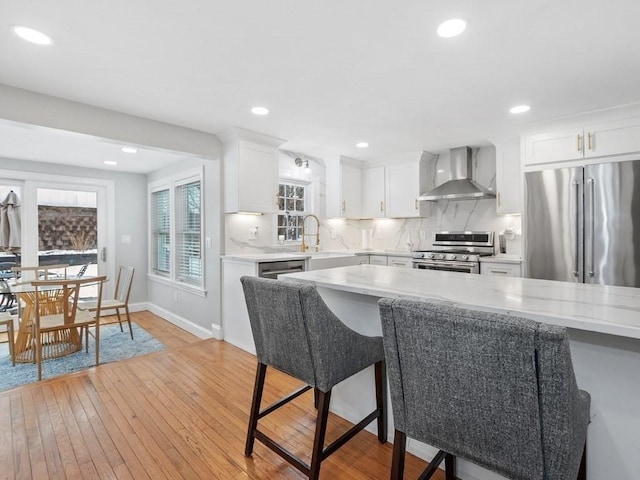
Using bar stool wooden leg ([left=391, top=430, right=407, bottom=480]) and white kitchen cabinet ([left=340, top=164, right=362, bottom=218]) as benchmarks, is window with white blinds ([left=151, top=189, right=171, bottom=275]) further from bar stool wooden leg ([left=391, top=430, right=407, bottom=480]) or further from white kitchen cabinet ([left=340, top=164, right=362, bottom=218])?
bar stool wooden leg ([left=391, top=430, right=407, bottom=480])

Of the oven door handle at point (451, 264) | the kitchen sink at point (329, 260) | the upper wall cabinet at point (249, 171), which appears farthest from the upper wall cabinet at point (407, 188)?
the upper wall cabinet at point (249, 171)

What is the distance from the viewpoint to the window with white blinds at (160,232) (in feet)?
17.2

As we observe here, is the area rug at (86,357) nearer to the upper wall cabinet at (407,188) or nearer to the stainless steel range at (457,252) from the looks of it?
the stainless steel range at (457,252)

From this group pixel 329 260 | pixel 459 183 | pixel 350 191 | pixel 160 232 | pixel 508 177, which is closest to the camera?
pixel 508 177

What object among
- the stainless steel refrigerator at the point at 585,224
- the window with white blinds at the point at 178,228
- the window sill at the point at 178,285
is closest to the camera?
the stainless steel refrigerator at the point at 585,224

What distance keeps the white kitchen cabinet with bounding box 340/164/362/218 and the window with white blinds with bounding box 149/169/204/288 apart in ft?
6.32

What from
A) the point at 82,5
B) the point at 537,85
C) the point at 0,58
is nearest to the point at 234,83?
Answer: the point at 82,5

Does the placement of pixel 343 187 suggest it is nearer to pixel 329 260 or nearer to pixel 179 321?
pixel 329 260

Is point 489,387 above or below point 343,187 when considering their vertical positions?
below

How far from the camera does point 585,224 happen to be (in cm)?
306

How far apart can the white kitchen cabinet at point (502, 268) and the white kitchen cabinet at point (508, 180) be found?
0.67 m

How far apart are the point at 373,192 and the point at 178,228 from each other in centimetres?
282

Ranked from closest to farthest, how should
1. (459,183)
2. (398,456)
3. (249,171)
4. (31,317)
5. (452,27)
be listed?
1. (398,456)
2. (452,27)
3. (31,317)
4. (249,171)
5. (459,183)

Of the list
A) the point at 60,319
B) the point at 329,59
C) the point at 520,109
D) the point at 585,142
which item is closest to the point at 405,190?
the point at 520,109
